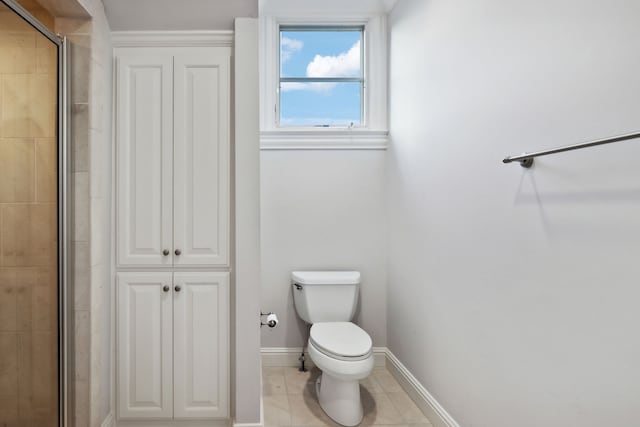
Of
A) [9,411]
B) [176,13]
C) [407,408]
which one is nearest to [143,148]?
[176,13]

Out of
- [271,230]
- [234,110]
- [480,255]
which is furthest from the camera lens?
[271,230]

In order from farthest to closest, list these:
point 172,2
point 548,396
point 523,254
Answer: point 172,2
point 523,254
point 548,396

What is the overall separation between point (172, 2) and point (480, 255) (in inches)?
70.1

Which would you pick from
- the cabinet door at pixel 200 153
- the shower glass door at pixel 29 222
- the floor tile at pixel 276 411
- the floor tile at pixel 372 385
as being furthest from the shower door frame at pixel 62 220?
the floor tile at pixel 372 385

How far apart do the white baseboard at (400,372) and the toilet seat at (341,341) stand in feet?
1.36

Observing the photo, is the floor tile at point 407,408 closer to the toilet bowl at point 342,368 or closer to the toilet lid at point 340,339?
the toilet bowl at point 342,368

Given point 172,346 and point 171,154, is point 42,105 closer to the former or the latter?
point 171,154

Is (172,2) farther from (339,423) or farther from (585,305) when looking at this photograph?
→ (339,423)

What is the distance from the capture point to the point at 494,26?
1.43m

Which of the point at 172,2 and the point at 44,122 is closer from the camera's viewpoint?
the point at 44,122

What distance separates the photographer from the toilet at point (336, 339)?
190 centimetres

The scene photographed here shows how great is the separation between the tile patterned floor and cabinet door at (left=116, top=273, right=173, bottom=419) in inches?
23.5

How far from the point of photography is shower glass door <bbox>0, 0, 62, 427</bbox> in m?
1.25

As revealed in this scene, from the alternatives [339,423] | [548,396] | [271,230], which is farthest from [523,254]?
[271,230]
